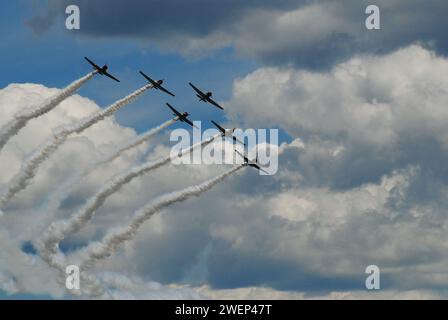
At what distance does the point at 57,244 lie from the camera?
547 ft

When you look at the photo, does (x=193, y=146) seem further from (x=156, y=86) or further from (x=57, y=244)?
(x=57, y=244)

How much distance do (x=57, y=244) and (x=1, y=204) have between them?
12.8m

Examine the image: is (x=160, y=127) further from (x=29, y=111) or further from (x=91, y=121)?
(x=29, y=111)

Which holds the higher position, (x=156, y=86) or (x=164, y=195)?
(x=156, y=86)
